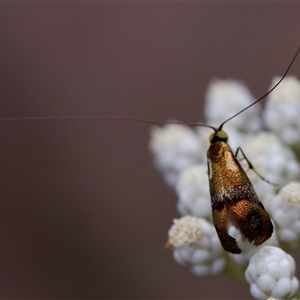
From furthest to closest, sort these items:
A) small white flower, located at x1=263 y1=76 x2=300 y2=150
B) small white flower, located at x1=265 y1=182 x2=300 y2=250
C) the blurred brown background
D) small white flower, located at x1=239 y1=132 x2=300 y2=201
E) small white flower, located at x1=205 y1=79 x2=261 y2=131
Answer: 1. the blurred brown background
2. small white flower, located at x1=205 y1=79 x2=261 y2=131
3. small white flower, located at x1=263 y1=76 x2=300 y2=150
4. small white flower, located at x1=239 y1=132 x2=300 y2=201
5. small white flower, located at x1=265 y1=182 x2=300 y2=250

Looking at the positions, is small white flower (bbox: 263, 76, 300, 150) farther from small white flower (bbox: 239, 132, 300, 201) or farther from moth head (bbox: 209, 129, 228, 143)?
moth head (bbox: 209, 129, 228, 143)

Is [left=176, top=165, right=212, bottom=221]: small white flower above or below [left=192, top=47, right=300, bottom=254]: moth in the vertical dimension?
above

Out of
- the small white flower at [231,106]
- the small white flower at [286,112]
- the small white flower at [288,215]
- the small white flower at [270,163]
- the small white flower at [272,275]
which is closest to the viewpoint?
the small white flower at [272,275]

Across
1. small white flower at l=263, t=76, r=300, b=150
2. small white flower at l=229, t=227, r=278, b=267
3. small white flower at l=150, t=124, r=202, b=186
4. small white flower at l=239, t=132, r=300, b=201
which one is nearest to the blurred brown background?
small white flower at l=150, t=124, r=202, b=186

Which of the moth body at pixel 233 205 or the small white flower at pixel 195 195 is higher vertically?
the small white flower at pixel 195 195

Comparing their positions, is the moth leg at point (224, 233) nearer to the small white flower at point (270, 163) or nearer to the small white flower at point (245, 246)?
the small white flower at point (245, 246)

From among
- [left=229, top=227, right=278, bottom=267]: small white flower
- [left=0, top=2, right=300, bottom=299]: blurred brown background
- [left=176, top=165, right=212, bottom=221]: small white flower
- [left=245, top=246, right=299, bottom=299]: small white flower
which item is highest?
[left=0, top=2, right=300, bottom=299]: blurred brown background

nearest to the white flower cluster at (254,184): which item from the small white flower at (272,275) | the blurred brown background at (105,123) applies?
the small white flower at (272,275)
